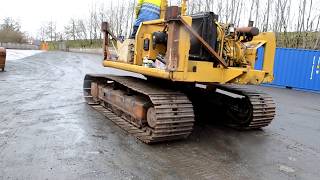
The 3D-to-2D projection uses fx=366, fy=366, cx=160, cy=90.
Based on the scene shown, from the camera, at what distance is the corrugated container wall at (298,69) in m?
18.0

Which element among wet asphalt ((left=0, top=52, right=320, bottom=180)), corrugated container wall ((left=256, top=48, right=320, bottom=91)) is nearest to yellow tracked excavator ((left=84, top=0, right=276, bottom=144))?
wet asphalt ((left=0, top=52, right=320, bottom=180))

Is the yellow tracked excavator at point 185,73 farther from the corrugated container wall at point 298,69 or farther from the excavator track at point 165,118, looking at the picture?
the corrugated container wall at point 298,69

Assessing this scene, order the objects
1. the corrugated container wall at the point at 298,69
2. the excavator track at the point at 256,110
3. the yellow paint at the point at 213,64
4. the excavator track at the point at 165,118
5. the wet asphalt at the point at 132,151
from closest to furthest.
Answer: the wet asphalt at the point at 132,151 → the yellow paint at the point at 213,64 → the excavator track at the point at 165,118 → the excavator track at the point at 256,110 → the corrugated container wall at the point at 298,69

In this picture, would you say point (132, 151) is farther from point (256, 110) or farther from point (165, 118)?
point (256, 110)

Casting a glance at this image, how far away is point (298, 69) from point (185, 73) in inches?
572

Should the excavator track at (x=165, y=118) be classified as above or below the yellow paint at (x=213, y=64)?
below

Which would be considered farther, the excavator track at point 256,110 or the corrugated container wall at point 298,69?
the corrugated container wall at point 298,69

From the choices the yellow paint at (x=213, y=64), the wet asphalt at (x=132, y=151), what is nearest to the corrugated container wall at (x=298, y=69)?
the wet asphalt at (x=132, y=151)

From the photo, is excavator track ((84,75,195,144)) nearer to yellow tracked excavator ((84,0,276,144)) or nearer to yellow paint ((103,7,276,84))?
yellow tracked excavator ((84,0,276,144))

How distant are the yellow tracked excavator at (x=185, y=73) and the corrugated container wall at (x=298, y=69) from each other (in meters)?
11.8

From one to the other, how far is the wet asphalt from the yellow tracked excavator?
351mm

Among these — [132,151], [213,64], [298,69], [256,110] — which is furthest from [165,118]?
[298,69]

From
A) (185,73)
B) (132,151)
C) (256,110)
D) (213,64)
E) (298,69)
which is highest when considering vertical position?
(213,64)

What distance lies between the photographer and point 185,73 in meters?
5.61
